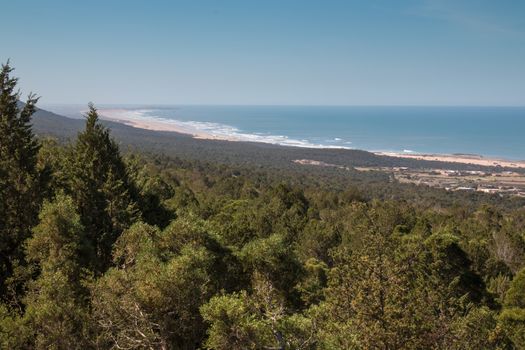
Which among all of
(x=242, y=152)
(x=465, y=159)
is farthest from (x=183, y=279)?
(x=465, y=159)

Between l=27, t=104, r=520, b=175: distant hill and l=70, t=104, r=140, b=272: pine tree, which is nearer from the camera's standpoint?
l=70, t=104, r=140, b=272: pine tree

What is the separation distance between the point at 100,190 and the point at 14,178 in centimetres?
390

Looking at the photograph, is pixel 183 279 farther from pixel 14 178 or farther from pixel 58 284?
pixel 14 178

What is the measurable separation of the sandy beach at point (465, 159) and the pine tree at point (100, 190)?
117 metres

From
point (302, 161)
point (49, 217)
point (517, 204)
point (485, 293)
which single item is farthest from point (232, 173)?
point (49, 217)

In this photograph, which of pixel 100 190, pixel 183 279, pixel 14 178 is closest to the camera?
pixel 183 279

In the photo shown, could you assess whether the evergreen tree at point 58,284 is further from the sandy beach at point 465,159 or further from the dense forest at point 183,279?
the sandy beach at point 465,159

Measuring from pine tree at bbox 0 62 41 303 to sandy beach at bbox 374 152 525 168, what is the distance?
121 metres

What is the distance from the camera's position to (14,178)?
876 inches

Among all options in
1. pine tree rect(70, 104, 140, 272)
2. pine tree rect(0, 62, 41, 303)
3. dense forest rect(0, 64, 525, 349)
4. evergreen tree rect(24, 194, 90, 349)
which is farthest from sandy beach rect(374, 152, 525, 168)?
evergreen tree rect(24, 194, 90, 349)

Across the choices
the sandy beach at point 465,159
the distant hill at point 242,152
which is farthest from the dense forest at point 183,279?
the sandy beach at point 465,159

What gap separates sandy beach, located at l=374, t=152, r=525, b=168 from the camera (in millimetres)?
125588

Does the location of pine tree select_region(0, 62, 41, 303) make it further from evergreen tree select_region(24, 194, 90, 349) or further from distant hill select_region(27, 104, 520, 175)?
distant hill select_region(27, 104, 520, 175)

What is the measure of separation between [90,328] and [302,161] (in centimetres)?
12382
